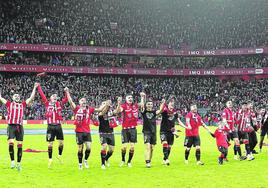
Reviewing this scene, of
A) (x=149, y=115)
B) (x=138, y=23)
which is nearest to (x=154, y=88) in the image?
(x=138, y=23)

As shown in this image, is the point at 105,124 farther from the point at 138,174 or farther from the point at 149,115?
the point at 138,174

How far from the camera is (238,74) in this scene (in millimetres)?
65312

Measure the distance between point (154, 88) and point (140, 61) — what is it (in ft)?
25.6

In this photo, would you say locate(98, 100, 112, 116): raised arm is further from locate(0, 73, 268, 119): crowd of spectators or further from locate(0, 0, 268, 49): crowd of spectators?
locate(0, 0, 268, 49): crowd of spectators

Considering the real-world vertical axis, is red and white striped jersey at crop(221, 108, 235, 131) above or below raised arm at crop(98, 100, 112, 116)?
below

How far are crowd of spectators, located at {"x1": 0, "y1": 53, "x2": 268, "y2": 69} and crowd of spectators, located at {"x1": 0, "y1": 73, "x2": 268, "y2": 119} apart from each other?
1.92 m

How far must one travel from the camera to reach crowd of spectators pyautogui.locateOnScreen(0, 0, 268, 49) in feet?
202

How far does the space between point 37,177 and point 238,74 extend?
180 ft

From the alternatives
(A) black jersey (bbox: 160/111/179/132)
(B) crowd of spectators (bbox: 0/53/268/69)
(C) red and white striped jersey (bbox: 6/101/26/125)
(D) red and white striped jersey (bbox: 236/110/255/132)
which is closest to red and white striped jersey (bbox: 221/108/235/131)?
(D) red and white striped jersey (bbox: 236/110/255/132)

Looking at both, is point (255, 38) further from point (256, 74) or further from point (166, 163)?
point (166, 163)

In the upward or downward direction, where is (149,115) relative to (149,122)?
upward

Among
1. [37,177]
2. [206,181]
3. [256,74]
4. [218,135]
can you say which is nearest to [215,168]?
[218,135]

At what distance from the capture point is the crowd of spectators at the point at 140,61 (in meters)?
61.9

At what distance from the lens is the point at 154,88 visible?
61.3 meters
